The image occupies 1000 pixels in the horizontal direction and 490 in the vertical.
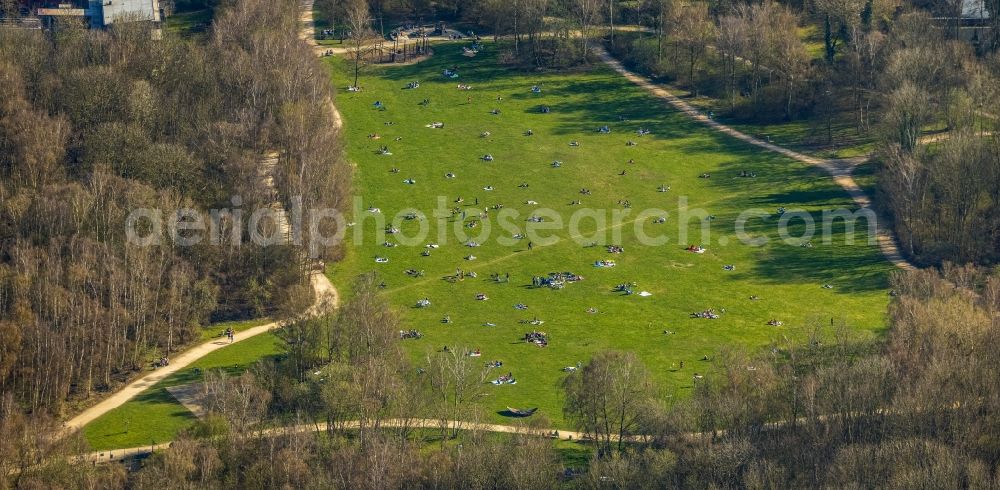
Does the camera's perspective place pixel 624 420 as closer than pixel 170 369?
Yes

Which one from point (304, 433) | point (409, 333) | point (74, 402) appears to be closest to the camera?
point (304, 433)

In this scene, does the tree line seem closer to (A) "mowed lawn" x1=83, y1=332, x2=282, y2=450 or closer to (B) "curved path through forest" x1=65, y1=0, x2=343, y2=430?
(A) "mowed lawn" x1=83, y1=332, x2=282, y2=450

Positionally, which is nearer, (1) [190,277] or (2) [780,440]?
(2) [780,440]

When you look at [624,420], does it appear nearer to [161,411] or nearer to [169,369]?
[161,411]

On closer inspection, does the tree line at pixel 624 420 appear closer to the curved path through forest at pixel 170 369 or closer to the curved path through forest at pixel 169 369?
the curved path through forest at pixel 170 369

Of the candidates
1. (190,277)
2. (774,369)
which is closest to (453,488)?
(774,369)

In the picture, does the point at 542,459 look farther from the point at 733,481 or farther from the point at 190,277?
the point at 190,277

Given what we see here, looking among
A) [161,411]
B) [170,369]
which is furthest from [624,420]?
[170,369]

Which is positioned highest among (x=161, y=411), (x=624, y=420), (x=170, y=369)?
(x=170, y=369)
